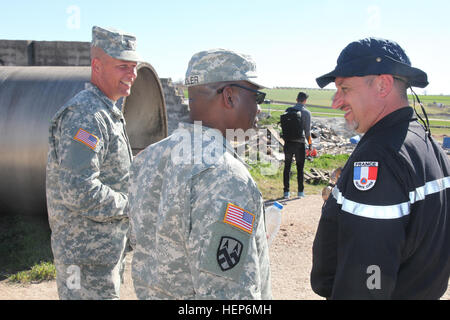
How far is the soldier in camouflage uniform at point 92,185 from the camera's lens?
8.14 feet

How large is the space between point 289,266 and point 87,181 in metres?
3.22

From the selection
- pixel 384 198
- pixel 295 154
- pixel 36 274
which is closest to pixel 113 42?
pixel 384 198

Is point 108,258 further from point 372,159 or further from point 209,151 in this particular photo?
point 372,159

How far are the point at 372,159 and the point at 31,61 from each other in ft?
28.8

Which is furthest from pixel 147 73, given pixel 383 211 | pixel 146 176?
pixel 383 211

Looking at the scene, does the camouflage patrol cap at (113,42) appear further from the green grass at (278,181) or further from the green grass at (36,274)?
the green grass at (278,181)

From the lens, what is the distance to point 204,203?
1321 millimetres

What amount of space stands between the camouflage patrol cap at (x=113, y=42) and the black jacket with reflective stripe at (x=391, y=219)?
190 centimetres

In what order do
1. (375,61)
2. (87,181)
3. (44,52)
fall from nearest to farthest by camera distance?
1. (375,61)
2. (87,181)
3. (44,52)

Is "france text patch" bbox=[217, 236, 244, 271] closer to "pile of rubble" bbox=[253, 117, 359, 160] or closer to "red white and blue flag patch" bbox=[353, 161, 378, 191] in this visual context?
"red white and blue flag patch" bbox=[353, 161, 378, 191]

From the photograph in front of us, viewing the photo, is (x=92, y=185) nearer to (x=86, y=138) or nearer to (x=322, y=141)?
(x=86, y=138)

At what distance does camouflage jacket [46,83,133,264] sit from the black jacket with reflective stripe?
4.95 ft

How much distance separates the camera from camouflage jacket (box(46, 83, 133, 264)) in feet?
8.11

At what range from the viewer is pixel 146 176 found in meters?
1.57
